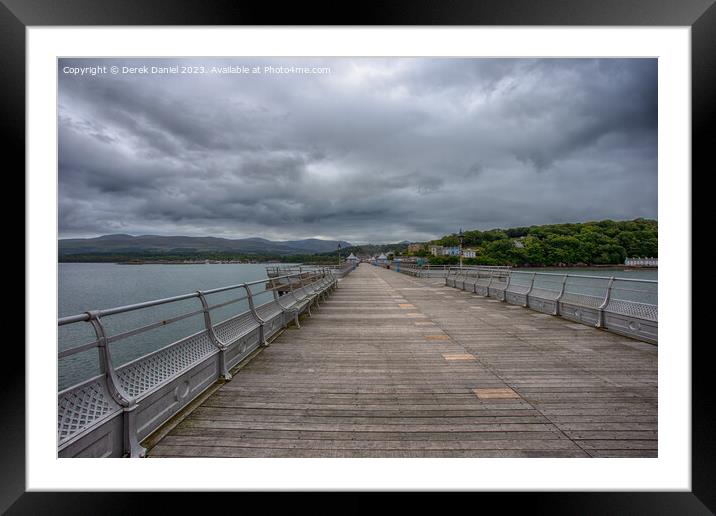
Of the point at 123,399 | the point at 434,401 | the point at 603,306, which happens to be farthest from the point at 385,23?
the point at 603,306

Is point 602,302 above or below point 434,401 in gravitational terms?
above

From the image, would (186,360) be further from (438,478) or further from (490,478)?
(490,478)

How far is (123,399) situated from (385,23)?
12.6 ft

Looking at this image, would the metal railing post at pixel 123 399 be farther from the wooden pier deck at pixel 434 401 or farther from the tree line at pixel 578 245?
the tree line at pixel 578 245

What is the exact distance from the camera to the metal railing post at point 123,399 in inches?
100

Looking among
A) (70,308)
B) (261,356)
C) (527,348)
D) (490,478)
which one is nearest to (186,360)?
(261,356)

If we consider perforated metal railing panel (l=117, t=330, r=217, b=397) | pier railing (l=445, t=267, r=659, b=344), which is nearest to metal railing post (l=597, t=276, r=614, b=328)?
pier railing (l=445, t=267, r=659, b=344)

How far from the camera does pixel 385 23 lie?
108 inches

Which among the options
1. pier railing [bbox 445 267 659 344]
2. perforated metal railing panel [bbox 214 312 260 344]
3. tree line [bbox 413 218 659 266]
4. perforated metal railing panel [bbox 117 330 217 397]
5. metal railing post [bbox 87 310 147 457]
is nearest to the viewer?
metal railing post [bbox 87 310 147 457]

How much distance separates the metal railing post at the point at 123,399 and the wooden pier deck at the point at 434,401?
230 mm

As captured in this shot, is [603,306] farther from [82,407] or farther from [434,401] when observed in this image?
[82,407]

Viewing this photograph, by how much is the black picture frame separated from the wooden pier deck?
14.6 inches

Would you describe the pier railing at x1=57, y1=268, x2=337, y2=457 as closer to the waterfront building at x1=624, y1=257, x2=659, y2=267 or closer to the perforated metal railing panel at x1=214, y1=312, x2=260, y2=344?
the perforated metal railing panel at x1=214, y1=312, x2=260, y2=344

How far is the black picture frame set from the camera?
2650 mm
